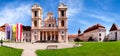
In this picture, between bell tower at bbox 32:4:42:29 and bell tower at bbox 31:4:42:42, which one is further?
bell tower at bbox 32:4:42:29

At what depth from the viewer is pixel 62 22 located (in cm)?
10181

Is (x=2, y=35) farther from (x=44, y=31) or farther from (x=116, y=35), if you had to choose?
(x=116, y=35)

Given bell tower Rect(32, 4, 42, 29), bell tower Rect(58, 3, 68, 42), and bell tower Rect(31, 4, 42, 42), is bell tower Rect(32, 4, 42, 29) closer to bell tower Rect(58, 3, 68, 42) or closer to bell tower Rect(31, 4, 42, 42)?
bell tower Rect(31, 4, 42, 42)

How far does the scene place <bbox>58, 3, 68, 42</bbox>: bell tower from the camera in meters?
101

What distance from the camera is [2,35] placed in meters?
118

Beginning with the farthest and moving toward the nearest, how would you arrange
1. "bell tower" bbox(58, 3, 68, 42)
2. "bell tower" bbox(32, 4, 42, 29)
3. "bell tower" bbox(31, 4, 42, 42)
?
"bell tower" bbox(32, 4, 42, 29) < "bell tower" bbox(31, 4, 42, 42) < "bell tower" bbox(58, 3, 68, 42)

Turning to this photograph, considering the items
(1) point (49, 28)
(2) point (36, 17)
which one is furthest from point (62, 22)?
(2) point (36, 17)

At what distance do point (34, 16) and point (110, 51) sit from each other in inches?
2653

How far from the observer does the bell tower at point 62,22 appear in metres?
101

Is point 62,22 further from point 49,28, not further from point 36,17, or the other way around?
point 36,17

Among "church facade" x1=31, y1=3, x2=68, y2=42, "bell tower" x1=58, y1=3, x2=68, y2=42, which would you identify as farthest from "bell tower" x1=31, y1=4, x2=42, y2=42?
"bell tower" x1=58, y1=3, x2=68, y2=42

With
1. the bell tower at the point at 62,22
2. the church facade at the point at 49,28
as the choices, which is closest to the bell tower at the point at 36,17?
the church facade at the point at 49,28

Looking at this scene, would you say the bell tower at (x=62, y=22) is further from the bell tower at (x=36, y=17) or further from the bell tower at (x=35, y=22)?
the bell tower at (x=35, y=22)

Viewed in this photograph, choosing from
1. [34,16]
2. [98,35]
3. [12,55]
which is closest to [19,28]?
[34,16]
